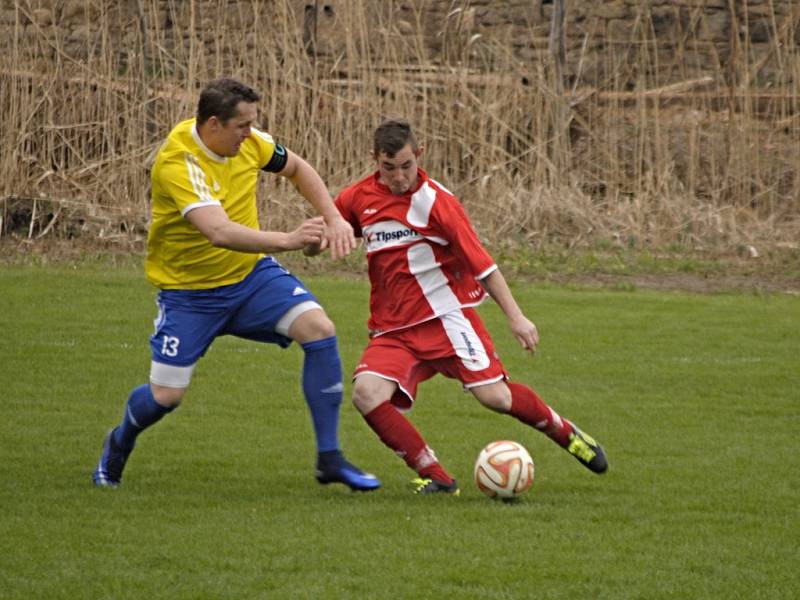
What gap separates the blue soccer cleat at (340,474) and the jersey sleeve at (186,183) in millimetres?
1119

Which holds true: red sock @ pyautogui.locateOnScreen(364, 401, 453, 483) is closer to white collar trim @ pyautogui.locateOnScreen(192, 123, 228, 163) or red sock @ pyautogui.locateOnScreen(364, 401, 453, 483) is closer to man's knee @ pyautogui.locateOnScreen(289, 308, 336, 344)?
man's knee @ pyautogui.locateOnScreen(289, 308, 336, 344)

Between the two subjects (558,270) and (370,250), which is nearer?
(370,250)

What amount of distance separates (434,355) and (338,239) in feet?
2.45

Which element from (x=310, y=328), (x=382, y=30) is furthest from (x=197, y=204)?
(x=382, y=30)

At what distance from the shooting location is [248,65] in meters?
14.2

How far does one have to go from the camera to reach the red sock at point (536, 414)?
604 cm

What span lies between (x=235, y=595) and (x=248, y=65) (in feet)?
33.8

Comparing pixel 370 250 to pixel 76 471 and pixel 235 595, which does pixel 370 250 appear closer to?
pixel 76 471

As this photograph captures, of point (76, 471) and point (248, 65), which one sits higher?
point (248, 65)

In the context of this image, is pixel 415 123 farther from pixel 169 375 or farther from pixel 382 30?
pixel 169 375

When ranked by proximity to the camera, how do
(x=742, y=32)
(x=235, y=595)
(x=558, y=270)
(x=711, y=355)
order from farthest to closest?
(x=742, y=32)
(x=558, y=270)
(x=711, y=355)
(x=235, y=595)

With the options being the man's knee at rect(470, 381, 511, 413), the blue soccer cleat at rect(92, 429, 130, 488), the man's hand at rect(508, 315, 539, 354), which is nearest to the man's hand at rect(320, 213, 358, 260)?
the man's hand at rect(508, 315, 539, 354)

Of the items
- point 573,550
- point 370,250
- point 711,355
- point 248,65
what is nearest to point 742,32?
point 248,65

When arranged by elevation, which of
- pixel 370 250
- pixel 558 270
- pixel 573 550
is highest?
pixel 370 250
